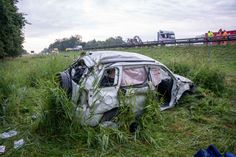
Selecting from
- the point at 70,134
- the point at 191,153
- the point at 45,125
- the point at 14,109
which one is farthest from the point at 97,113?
the point at 14,109

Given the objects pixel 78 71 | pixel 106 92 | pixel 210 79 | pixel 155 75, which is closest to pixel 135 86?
pixel 106 92

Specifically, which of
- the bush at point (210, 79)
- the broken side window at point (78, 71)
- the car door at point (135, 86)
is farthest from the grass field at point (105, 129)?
the bush at point (210, 79)

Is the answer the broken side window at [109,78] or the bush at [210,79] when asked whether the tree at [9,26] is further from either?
the broken side window at [109,78]

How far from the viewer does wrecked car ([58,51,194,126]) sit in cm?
518

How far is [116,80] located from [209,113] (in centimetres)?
316

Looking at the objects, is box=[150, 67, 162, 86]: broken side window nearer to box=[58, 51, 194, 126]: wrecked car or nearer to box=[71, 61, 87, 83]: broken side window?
box=[58, 51, 194, 126]: wrecked car

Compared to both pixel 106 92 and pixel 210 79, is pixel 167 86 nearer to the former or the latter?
pixel 106 92

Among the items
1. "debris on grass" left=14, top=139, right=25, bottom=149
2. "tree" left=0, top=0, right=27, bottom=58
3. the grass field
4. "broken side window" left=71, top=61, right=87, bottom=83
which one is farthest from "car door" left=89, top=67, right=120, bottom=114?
"tree" left=0, top=0, right=27, bottom=58

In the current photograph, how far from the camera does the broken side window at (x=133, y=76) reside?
5.88 metres

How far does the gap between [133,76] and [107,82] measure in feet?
2.70

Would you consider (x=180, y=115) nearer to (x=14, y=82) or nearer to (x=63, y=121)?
(x=63, y=121)

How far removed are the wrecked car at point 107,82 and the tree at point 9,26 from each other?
1532cm

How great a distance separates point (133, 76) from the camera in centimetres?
A: 611

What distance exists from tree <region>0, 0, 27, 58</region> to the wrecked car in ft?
50.3
